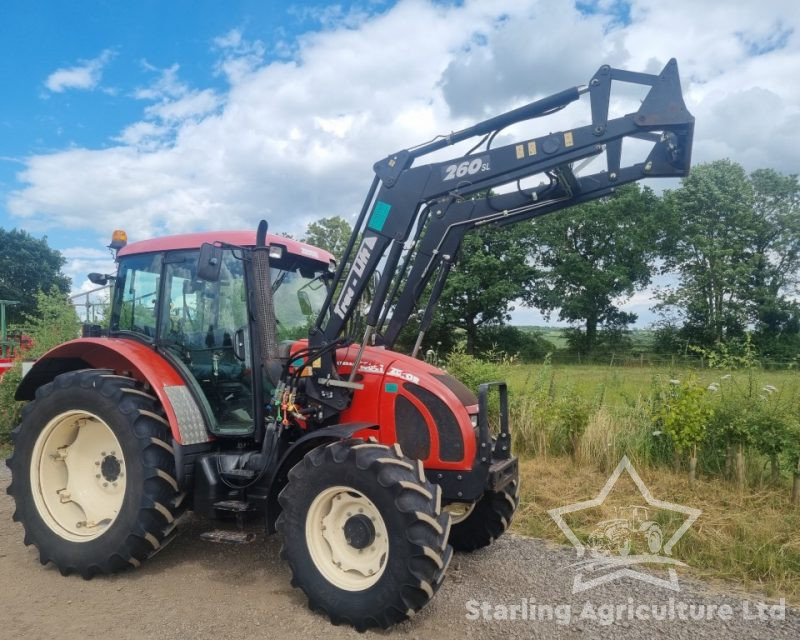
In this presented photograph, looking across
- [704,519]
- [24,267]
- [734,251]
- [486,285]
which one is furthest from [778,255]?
[24,267]

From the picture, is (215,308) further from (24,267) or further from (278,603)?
(24,267)

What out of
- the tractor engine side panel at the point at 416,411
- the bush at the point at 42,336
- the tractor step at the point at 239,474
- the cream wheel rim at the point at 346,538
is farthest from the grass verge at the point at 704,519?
the bush at the point at 42,336

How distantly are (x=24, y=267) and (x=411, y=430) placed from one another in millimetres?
47636

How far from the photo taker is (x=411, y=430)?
4184 mm

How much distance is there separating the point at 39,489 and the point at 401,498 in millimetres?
3082

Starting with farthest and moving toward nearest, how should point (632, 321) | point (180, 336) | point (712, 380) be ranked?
1. point (632, 321)
2. point (712, 380)
3. point (180, 336)

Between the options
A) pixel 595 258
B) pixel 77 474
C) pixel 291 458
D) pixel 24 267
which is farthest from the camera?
pixel 24 267

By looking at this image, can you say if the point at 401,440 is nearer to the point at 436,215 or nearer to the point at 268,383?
the point at 268,383

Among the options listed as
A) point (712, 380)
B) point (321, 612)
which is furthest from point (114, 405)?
point (712, 380)

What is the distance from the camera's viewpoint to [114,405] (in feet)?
14.5

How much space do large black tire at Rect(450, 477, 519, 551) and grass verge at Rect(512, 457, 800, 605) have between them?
799 mm

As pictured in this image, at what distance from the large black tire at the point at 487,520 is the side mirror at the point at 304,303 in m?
2.08

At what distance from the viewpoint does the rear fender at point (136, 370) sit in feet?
14.8

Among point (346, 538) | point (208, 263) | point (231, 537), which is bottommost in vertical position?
point (231, 537)
